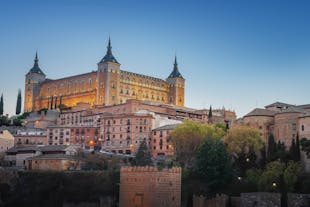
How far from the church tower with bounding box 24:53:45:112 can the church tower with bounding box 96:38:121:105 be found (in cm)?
2494

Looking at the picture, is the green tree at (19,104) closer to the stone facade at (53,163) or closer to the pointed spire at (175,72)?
the pointed spire at (175,72)

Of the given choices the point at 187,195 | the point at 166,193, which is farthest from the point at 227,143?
the point at 166,193

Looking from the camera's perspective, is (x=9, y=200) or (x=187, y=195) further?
(x=9, y=200)

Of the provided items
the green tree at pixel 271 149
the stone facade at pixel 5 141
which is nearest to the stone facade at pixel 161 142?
the stone facade at pixel 5 141

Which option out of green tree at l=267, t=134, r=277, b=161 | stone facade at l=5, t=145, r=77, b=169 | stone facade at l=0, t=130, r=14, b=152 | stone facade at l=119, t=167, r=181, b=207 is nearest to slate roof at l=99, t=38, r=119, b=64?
stone facade at l=0, t=130, r=14, b=152

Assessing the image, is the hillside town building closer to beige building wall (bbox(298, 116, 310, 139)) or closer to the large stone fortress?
beige building wall (bbox(298, 116, 310, 139))

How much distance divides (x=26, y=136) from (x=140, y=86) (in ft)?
174

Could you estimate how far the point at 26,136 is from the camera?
97688 millimetres

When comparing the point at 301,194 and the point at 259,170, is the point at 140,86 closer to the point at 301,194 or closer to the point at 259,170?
the point at 259,170

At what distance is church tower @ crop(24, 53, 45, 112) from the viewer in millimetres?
153625

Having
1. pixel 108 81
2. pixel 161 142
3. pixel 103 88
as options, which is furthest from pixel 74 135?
pixel 108 81

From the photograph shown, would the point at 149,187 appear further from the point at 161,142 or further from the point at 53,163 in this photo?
the point at 161,142

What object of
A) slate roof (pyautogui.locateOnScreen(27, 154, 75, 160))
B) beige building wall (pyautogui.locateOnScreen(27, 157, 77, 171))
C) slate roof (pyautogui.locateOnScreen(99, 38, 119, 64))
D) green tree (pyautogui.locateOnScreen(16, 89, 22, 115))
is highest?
slate roof (pyautogui.locateOnScreen(99, 38, 119, 64))

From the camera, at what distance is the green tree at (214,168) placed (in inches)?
2307
